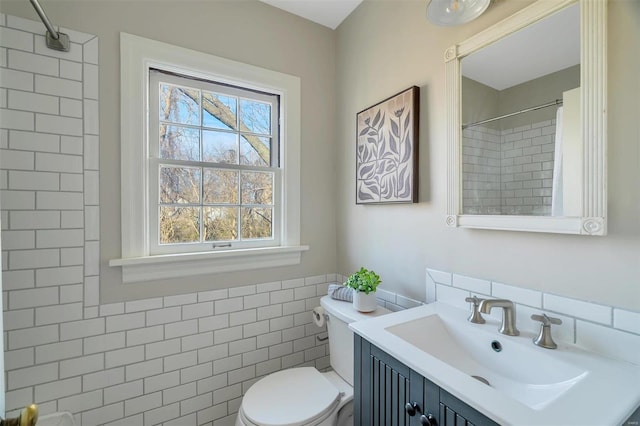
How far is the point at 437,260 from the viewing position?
135 centimetres

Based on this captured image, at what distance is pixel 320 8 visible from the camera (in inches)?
72.1

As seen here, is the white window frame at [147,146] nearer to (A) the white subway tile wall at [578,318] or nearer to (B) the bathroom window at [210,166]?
(B) the bathroom window at [210,166]

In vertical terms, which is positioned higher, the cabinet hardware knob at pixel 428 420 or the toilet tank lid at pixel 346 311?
the toilet tank lid at pixel 346 311

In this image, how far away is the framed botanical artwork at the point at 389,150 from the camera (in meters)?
1.42

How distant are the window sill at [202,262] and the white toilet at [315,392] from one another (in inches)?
15.9

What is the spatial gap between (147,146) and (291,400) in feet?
4.73

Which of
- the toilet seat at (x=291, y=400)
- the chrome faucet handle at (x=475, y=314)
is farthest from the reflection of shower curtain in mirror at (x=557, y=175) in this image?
the toilet seat at (x=291, y=400)

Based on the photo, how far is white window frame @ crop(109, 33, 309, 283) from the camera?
1.42 metres

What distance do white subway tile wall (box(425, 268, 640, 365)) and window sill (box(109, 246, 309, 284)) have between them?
1050 millimetres

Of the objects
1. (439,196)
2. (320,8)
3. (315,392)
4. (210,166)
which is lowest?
(315,392)

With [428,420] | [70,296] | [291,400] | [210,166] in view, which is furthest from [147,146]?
[428,420]

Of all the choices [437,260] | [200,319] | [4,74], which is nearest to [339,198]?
[437,260]

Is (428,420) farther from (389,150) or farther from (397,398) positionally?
(389,150)

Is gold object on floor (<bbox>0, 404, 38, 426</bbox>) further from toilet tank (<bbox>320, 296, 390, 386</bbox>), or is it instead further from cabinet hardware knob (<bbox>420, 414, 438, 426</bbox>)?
toilet tank (<bbox>320, 296, 390, 386</bbox>)
